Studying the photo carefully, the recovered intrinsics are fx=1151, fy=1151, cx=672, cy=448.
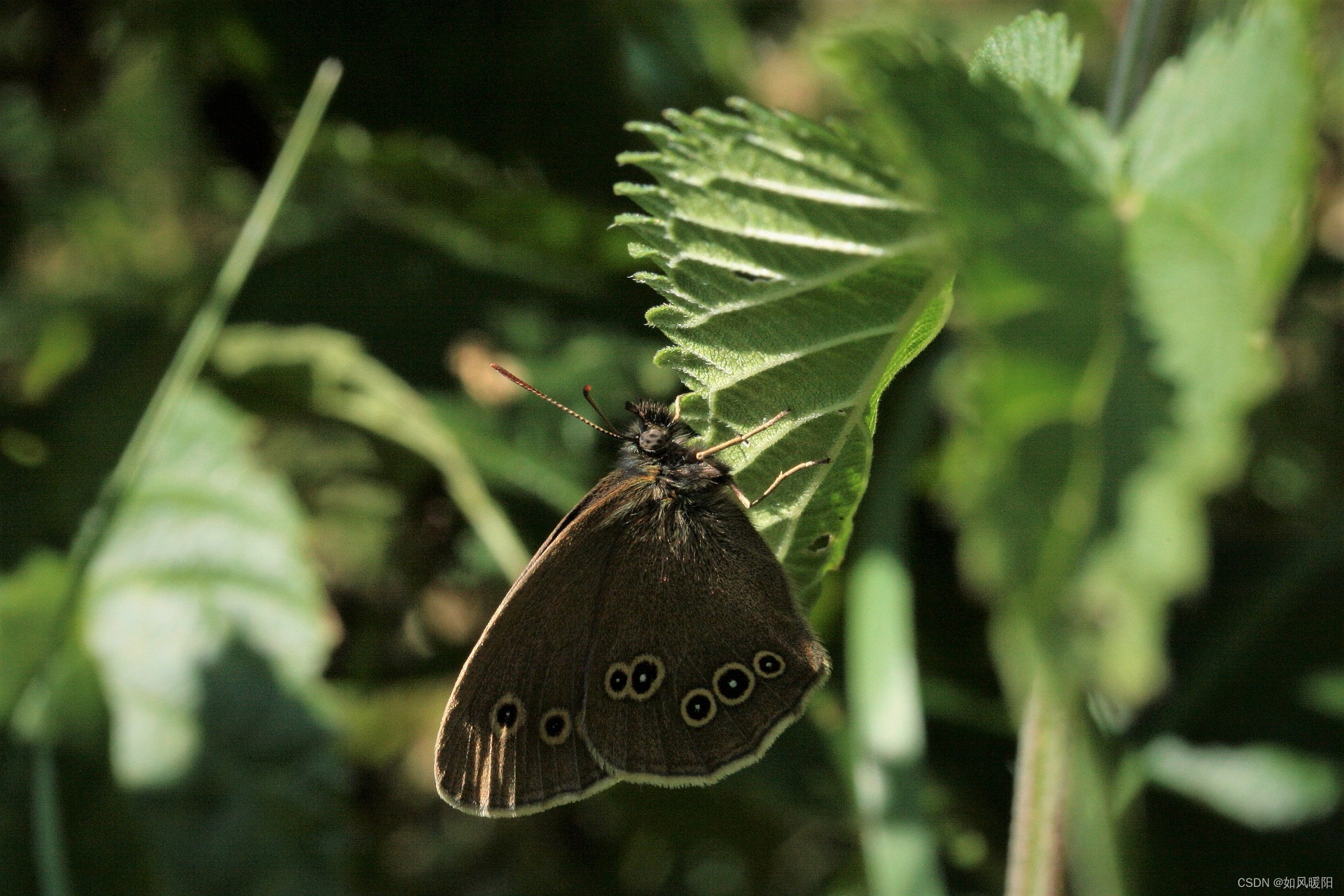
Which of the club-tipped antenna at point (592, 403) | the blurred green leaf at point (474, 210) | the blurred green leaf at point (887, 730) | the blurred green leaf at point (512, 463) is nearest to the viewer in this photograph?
the blurred green leaf at point (887, 730)

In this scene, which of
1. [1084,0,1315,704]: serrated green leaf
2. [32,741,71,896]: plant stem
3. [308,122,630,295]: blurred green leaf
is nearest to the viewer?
[1084,0,1315,704]: serrated green leaf

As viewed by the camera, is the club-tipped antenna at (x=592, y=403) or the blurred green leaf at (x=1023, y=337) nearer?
the blurred green leaf at (x=1023, y=337)

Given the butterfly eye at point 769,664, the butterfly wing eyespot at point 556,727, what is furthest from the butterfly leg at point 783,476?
the butterfly wing eyespot at point 556,727

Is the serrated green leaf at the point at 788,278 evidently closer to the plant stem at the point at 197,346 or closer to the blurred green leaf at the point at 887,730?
the blurred green leaf at the point at 887,730

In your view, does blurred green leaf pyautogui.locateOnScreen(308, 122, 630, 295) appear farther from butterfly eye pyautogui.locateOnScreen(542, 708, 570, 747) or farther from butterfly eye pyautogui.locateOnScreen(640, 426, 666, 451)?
butterfly eye pyautogui.locateOnScreen(542, 708, 570, 747)

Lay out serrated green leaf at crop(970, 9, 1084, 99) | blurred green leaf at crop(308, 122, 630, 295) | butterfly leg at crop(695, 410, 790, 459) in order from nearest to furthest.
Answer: serrated green leaf at crop(970, 9, 1084, 99), butterfly leg at crop(695, 410, 790, 459), blurred green leaf at crop(308, 122, 630, 295)

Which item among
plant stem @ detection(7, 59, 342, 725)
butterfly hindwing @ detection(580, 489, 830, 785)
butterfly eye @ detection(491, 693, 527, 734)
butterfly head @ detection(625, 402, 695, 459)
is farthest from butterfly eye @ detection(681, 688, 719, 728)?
plant stem @ detection(7, 59, 342, 725)
